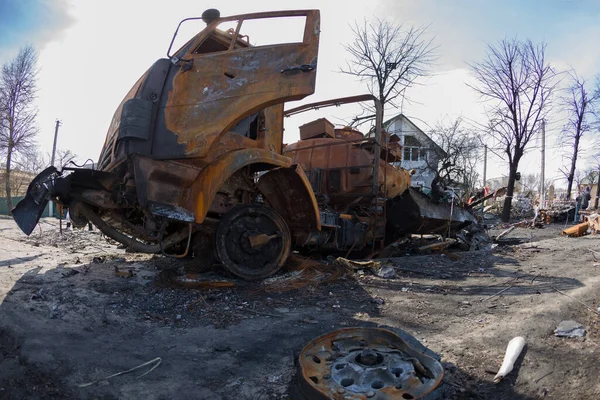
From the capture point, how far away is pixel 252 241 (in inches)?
198

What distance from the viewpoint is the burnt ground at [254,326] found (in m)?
2.43

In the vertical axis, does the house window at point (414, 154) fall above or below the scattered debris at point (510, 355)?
above

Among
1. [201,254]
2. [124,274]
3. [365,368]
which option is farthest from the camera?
[124,274]

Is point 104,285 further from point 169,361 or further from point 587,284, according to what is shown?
point 587,284

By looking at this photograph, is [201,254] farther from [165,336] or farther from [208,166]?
[165,336]

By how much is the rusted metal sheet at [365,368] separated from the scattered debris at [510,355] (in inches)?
16.2

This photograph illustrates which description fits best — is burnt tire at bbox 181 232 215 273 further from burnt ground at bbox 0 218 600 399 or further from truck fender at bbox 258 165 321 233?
truck fender at bbox 258 165 321 233

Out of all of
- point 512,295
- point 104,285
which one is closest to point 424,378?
point 512,295

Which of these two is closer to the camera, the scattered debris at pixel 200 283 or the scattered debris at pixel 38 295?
the scattered debris at pixel 38 295

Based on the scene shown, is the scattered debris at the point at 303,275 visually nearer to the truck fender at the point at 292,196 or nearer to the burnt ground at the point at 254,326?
the burnt ground at the point at 254,326

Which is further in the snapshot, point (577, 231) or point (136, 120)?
point (577, 231)

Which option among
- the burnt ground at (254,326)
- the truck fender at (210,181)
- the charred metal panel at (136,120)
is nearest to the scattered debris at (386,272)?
the burnt ground at (254,326)

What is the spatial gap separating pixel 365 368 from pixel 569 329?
1790 millimetres

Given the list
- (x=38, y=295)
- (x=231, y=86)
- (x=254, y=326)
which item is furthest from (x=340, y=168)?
(x=38, y=295)
